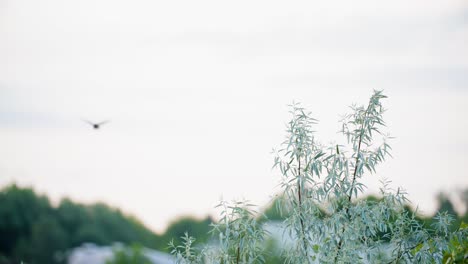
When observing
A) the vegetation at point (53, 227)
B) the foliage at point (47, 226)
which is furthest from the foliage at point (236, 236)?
the foliage at point (47, 226)

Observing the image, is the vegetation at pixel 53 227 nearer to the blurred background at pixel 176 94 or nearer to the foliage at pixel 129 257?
the blurred background at pixel 176 94

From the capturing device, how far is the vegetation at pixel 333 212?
3936 millimetres

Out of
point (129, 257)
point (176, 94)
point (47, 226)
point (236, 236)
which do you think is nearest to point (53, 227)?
point (47, 226)

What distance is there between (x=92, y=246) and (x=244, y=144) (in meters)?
14.7

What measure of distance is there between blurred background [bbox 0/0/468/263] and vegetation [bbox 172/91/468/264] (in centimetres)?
1583

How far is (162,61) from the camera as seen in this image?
1462 inches

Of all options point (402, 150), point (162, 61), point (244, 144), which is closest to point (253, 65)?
point (244, 144)

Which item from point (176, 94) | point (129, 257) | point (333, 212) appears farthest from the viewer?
point (176, 94)

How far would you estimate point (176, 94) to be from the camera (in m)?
38.5

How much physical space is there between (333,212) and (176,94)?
115ft

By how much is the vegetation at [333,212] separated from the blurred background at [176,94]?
1583 centimetres

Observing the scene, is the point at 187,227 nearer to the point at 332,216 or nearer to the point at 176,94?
the point at 176,94

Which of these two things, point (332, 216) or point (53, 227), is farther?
point (53, 227)

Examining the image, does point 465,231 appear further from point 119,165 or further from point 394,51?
point 119,165
